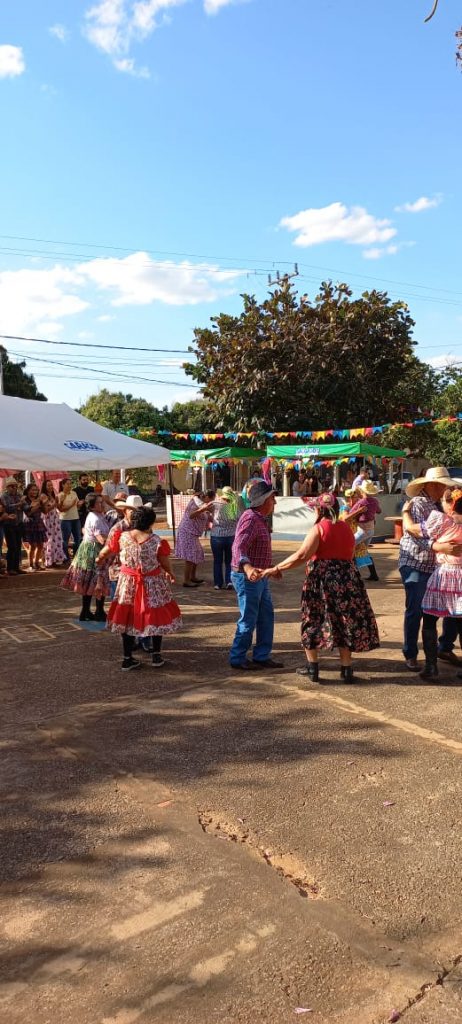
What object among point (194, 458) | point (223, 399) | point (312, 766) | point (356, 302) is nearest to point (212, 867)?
A: point (312, 766)

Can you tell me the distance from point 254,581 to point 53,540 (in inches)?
360

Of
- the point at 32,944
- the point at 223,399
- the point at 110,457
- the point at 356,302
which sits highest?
the point at 356,302

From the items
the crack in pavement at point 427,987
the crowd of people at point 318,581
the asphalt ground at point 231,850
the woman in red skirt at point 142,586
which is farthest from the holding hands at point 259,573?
the crack in pavement at point 427,987

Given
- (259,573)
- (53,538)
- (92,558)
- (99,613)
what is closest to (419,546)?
(259,573)

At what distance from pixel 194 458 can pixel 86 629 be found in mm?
12312

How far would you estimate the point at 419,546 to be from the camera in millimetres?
6250

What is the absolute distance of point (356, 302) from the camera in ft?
77.5

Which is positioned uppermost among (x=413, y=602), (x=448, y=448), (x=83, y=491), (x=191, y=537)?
(x=448, y=448)

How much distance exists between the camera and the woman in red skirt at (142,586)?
646cm

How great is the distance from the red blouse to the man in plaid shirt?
72cm

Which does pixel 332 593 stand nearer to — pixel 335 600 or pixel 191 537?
pixel 335 600

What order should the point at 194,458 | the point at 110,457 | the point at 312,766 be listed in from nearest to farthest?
the point at 312,766, the point at 110,457, the point at 194,458

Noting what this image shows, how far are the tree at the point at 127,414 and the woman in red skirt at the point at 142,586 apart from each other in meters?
32.9

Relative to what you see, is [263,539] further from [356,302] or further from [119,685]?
[356,302]
